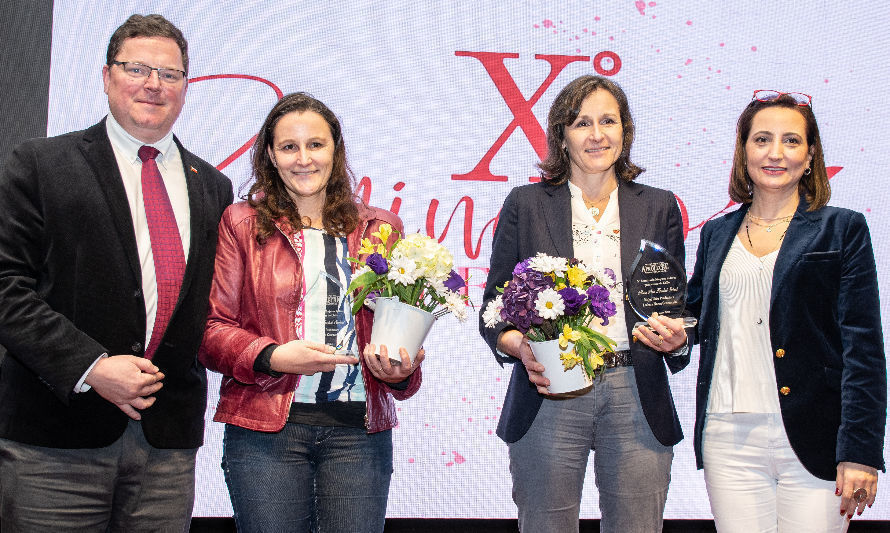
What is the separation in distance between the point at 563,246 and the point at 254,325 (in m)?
0.92

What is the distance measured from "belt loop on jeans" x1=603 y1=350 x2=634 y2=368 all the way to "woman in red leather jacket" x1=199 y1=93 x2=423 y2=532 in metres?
0.55

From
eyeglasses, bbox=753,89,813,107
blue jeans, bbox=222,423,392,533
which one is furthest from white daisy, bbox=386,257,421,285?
eyeglasses, bbox=753,89,813,107

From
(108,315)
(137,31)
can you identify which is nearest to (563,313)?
(108,315)

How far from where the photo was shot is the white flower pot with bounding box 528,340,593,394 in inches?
77.3

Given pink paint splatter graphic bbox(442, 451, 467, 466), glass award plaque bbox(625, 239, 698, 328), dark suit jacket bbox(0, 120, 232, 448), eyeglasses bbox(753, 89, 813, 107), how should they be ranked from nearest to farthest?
dark suit jacket bbox(0, 120, 232, 448) → glass award plaque bbox(625, 239, 698, 328) → eyeglasses bbox(753, 89, 813, 107) → pink paint splatter graphic bbox(442, 451, 467, 466)

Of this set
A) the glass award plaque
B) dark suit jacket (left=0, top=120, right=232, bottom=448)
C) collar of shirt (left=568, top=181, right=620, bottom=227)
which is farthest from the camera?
collar of shirt (left=568, top=181, right=620, bottom=227)

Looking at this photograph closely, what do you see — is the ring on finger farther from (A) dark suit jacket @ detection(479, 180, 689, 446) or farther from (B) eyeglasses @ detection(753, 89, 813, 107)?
(B) eyeglasses @ detection(753, 89, 813, 107)

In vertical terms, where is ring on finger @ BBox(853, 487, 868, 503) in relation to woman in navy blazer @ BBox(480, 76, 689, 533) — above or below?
below

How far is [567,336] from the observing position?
191 centimetres

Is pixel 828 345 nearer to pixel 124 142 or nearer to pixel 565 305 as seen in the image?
pixel 565 305

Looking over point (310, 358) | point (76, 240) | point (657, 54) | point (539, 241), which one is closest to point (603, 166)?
point (539, 241)

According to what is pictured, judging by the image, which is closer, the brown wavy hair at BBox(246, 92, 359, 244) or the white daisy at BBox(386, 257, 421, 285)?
the white daisy at BBox(386, 257, 421, 285)

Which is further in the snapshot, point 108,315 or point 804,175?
point 804,175

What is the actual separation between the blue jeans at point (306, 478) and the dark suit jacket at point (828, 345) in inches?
40.2
